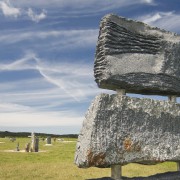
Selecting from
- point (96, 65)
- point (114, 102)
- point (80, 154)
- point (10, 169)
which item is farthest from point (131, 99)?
point (10, 169)

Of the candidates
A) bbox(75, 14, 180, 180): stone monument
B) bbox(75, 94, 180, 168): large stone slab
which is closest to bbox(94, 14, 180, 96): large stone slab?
bbox(75, 14, 180, 180): stone monument

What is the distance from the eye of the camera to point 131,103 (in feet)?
21.8

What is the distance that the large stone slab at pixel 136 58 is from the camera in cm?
662

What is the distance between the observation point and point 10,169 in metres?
17.7

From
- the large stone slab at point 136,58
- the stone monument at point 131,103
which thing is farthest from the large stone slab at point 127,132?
the large stone slab at point 136,58

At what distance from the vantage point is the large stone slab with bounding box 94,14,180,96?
261 inches

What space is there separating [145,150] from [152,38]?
2192 mm

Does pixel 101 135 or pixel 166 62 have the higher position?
pixel 166 62

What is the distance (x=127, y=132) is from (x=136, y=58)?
1.42 m

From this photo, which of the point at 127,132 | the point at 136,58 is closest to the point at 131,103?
the point at 127,132

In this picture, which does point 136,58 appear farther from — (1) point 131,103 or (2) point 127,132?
(2) point 127,132

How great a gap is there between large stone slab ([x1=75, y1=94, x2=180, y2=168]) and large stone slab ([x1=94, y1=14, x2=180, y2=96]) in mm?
341

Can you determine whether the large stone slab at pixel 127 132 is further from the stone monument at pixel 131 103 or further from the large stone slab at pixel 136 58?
the large stone slab at pixel 136 58

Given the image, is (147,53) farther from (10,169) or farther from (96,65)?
(10,169)
